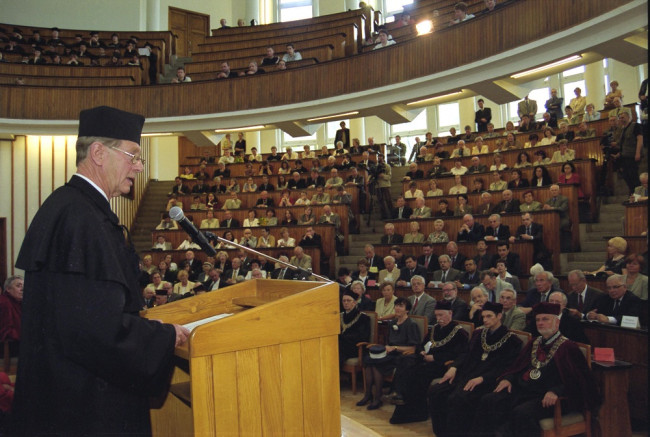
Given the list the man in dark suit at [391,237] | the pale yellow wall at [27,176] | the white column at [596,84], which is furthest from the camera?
the white column at [596,84]

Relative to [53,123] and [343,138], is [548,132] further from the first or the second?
[53,123]

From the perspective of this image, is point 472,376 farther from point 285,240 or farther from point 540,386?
point 285,240

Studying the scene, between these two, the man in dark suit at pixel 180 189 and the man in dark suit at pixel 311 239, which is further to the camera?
the man in dark suit at pixel 180 189

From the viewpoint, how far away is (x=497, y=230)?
7.25 metres

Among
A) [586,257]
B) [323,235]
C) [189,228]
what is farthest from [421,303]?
[189,228]

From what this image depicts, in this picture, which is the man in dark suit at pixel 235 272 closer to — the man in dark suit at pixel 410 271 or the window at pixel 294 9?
the man in dark suit at pixel 410 271

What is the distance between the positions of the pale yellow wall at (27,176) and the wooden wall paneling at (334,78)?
3.86 ft

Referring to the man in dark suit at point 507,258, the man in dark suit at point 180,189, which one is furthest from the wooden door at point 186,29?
the man in dark suit at point 507,258

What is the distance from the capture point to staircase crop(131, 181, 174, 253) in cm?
1234

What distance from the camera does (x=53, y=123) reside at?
37.1 feet

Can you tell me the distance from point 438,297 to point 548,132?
13.5ft

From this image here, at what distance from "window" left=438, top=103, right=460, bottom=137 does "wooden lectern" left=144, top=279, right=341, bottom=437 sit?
16.6 metres

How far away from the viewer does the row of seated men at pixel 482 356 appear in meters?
3.73

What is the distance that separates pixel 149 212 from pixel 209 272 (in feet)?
19.3
